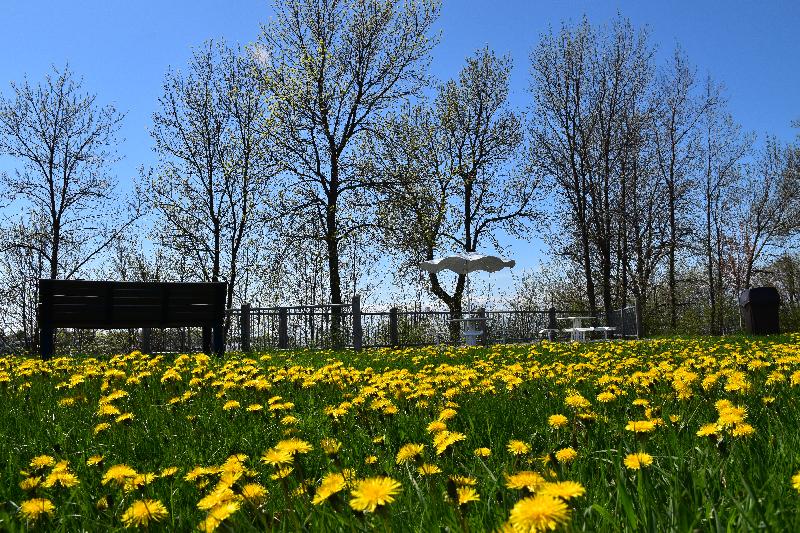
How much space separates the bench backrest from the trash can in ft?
42.3

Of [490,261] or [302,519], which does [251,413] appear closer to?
[302,519]

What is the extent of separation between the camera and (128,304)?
31.8ft

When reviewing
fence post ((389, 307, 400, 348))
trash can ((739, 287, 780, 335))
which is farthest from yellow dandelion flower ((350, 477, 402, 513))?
trash can ((739, 287, 780, 335))

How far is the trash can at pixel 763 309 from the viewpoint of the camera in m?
15.8

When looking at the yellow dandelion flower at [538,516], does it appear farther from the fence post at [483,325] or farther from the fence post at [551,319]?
the fence post at [551,319]

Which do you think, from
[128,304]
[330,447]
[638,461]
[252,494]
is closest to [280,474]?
[252,494]

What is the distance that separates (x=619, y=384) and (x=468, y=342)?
42.2ft

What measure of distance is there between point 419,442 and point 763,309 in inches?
621

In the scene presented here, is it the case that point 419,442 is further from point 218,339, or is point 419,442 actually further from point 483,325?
point 483,325

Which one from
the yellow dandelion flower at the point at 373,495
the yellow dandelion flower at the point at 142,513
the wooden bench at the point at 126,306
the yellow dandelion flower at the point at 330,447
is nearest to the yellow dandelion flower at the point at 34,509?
the yellow dandelion flower at the point at 142,513

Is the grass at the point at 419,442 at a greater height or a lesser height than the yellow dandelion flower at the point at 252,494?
Answer: lesser

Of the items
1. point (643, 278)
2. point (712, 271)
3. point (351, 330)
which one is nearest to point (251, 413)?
point (351, 330)

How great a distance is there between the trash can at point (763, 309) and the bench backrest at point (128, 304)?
42.3 ft

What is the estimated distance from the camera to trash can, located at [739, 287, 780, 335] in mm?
15841
